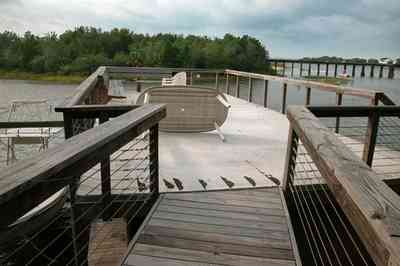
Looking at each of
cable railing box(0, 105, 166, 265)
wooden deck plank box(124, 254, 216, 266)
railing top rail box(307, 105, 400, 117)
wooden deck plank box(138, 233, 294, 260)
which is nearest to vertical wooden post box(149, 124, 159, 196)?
cable railing box(0, 105, 166, 265)

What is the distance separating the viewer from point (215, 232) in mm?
1915

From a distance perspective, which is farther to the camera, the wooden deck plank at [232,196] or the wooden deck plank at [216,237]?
the wooden deck plank at [232,196]

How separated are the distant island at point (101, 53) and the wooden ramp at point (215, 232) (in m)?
29.1

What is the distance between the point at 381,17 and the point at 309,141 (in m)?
8.82

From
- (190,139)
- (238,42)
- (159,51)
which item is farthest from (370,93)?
(238,42)

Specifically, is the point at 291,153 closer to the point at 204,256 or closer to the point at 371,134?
the point at 371,134

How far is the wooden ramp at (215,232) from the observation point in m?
1.66

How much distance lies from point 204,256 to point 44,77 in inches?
1530

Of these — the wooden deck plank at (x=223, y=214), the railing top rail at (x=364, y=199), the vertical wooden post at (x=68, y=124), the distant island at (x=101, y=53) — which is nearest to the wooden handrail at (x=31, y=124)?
the vertical wooden post at (x=68, y=124)

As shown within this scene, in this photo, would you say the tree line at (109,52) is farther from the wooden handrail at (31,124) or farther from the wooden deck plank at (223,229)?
the wooden deck plank at (223,229)

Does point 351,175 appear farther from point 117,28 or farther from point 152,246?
point 117,28

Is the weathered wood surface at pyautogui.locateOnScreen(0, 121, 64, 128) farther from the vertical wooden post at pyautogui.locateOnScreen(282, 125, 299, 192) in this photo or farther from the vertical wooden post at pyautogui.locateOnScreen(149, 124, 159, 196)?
the vertical wooden post at pyautogui.locateOnScreen(282, 125, 299, 192)

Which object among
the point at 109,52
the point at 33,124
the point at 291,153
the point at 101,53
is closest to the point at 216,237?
the point at 291,153

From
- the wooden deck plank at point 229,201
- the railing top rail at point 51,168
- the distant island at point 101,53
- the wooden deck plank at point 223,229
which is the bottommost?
the wooden deck plank at point 223,229
